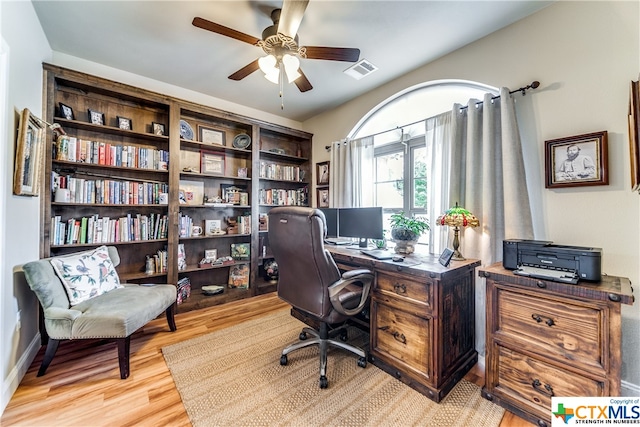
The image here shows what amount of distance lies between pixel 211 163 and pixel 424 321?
291 centimetres

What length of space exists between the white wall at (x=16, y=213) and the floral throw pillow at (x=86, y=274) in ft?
0.72

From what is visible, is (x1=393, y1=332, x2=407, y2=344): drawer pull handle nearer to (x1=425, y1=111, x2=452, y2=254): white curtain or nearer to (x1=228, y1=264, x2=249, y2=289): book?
(x1=425, y1=111, x2=452, y2=254): white curtain

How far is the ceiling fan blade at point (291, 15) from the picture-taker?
139 cm

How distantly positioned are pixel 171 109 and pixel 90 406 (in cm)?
256

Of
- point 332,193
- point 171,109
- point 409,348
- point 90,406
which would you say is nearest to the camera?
point 90,406

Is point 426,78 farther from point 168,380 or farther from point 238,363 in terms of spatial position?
point 168,380

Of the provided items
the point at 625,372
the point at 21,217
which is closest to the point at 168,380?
the point at 21,217

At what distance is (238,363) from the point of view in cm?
186

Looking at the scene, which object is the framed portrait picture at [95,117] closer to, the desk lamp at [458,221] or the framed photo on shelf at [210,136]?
the framed photo on shelf at [210,136]

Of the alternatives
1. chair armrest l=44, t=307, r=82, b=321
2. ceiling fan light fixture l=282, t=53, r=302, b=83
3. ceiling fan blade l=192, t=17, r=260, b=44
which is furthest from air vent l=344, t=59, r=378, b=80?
chair armrest l=44, t=307, r=82, b=321

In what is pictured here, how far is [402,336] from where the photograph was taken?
1709 mm

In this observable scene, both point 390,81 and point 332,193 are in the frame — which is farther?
point 332,193

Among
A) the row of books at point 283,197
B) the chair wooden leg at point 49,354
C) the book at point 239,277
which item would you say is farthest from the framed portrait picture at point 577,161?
the chair wooden leg at point 49,354

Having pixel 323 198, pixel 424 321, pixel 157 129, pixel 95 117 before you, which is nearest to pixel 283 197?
pixel 323 198
